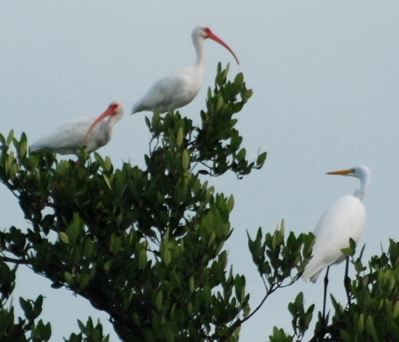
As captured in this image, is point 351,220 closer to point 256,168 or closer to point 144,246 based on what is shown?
point 256,168

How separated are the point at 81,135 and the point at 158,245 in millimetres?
2900

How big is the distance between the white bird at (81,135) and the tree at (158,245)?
1836 mm

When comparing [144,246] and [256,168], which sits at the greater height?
[256,168]

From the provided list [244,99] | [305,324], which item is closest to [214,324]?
[305,324]

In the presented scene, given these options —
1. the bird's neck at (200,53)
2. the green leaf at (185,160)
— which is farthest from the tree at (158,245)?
the bird's neck at (200,53)

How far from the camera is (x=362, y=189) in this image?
14352mm

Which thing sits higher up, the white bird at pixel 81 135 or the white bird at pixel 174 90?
the white bird at pixel 174 90

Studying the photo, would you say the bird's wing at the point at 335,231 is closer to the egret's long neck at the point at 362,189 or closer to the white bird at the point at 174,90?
the egret's long neck at the point at 362,189

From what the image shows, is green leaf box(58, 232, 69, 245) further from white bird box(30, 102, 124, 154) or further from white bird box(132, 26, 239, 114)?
white bird box(132, 26, 239, 114)

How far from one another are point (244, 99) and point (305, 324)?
2.33 m

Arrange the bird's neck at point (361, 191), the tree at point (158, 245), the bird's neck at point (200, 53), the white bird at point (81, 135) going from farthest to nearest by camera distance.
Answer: the bird's neck at point (200, 53) → the bird's neck at point (361, 191) → the white bird at point (81, 135) → the tree at point (158, 245)

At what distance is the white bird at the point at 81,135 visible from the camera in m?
13.8

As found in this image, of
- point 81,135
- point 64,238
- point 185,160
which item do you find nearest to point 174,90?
point 81,135

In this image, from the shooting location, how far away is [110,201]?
36.9ft
